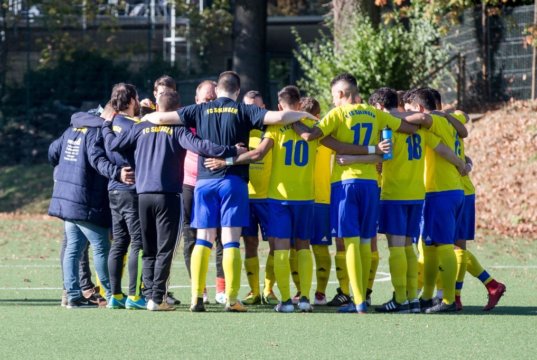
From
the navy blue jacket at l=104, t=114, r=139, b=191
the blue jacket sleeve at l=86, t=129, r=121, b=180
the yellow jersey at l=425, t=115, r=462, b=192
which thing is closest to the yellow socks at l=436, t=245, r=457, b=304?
the yellow jersey at l=425, t=115, r=462, b=192

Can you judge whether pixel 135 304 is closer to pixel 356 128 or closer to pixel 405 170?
pixel 356 128

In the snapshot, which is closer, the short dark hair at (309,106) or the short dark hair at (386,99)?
the short dark hair at (386,99)

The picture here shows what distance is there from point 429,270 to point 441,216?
0.53m

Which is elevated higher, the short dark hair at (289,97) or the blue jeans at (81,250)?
the short dark hair at (289,97)

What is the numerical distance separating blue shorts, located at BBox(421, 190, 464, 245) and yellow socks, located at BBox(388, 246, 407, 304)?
1.29 feet

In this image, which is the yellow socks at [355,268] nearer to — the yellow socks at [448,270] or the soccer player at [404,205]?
the soccer player at [404,205]

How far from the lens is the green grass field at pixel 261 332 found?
9016 mm

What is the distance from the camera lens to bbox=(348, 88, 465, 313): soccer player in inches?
453

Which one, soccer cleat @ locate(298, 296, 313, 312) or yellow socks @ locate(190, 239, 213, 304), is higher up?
yellow socks @ locate(190, 239, 213, 304)

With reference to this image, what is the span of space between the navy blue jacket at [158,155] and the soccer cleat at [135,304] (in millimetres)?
1041

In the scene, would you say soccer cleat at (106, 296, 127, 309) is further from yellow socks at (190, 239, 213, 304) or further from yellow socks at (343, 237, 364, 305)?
yellow socks at (343, 237, 364, 305)

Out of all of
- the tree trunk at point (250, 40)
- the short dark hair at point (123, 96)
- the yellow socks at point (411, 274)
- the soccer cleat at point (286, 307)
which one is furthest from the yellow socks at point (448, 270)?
the tree trunk at point (250, 40)

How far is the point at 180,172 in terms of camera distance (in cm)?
1164

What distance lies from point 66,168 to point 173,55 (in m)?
25.4
